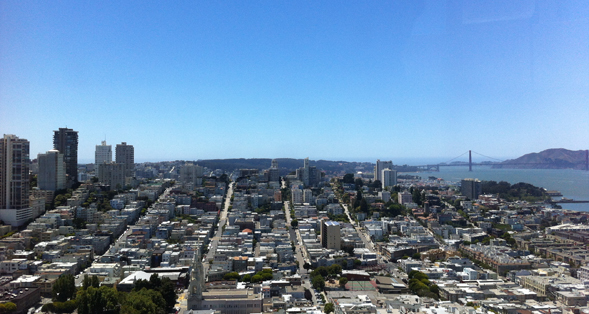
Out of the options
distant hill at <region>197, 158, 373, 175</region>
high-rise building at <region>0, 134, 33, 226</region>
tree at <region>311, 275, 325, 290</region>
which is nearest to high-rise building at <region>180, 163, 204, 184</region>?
high-rise building at <region>0, 134, 33, 226</region>

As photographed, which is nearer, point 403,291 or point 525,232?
point 403,291

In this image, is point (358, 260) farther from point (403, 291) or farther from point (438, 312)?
point (438, 312)

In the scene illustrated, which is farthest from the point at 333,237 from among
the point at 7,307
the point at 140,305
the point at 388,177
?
the point at 388,177

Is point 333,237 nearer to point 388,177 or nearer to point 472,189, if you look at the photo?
point 472,189

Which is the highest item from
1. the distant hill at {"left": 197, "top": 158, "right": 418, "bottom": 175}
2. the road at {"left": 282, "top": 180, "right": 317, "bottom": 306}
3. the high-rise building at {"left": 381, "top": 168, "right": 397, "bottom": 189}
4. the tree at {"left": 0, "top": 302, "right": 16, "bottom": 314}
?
the distant hill at {"left": 197, "top": 158, "right": 418, "bottom": 175}

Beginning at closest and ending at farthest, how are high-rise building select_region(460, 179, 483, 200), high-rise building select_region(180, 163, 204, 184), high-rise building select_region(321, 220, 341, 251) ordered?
1. high-rise building select_region(321, 220, 341, 251)
2. high-rise building select_region(460, 179, 483, 200)
3. high-rise building select_region(180, 163, 204, 184)

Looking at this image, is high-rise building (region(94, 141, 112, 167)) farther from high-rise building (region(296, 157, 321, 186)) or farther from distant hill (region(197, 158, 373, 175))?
high-rise building (region(296, 157, 321, 186))

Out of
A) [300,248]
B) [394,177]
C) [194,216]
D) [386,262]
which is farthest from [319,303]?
[394,177]
